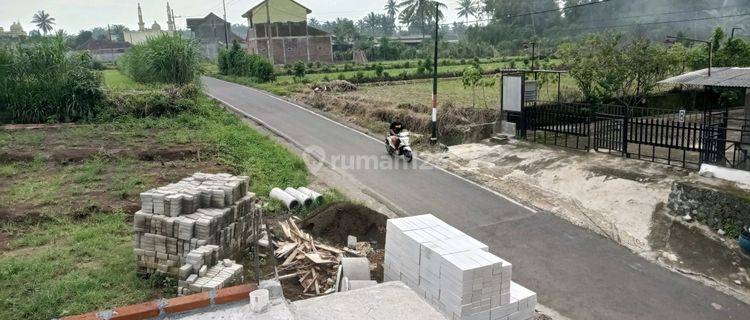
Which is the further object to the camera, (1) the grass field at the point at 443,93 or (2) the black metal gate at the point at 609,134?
(1) the grass field at the point at 443,93

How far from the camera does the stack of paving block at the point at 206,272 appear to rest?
782 cm

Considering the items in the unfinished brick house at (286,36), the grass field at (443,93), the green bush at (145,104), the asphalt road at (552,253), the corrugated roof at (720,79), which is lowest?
the asphalt road at (552,253)

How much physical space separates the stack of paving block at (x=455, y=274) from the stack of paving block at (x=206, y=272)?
243 cm

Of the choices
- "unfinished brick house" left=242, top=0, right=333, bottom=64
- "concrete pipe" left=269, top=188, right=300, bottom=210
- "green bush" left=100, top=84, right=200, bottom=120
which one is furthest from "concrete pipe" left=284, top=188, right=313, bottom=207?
"unfinished brick house" left=242, top=0, right=333, bottom=64

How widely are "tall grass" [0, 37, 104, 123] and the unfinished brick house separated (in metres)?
38.8

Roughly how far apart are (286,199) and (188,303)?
6412mm

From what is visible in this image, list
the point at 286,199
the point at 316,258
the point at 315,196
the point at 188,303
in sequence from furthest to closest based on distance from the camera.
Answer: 1. the point at 315,196
2. the point at 286,199
3. the point at 316,258
4. the point at 188,303

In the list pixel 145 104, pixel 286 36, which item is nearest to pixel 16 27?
pixel 286 36

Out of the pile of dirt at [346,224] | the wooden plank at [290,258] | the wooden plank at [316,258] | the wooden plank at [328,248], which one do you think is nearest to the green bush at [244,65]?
the pile of dirt at [346,224]

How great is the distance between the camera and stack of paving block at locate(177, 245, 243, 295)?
782 centimetres

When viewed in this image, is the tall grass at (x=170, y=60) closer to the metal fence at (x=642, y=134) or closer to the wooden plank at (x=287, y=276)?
the metal fence at (x=642, y=134)

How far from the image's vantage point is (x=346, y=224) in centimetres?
1129

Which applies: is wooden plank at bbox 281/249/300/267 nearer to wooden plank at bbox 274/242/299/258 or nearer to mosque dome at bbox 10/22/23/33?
wooden plank at bbox 274/242/299/258

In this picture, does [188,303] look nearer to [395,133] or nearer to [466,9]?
[395,133]
